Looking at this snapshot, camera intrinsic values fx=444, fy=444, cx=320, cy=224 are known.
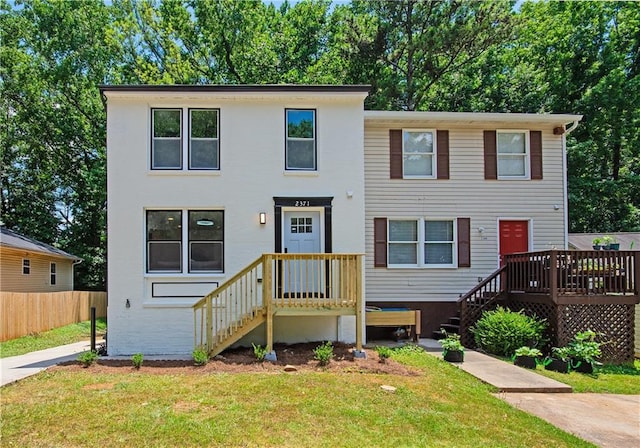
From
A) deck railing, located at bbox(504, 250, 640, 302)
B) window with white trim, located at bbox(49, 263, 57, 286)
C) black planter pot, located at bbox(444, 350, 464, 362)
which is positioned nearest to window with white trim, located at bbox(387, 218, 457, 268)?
deck railing, located at bbox(504, 250, 640, 302)

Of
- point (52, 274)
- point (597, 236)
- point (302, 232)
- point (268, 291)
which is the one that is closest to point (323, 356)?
point (268, 291)

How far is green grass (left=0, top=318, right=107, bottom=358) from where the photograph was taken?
1113 centimetres

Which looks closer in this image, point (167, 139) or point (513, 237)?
point (167, 139)

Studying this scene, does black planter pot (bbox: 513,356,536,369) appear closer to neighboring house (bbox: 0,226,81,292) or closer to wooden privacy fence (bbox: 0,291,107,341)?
wooden privacy fence (bbox: 0,291,107,341)

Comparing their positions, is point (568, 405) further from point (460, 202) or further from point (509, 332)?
point (460, 202)

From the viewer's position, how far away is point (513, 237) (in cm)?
1274

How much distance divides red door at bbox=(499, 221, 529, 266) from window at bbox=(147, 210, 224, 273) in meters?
7.89

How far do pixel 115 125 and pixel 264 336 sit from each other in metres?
5.89

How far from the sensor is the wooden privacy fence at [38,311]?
40.2 feet

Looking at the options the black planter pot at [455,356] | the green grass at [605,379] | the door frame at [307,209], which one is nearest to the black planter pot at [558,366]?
the green grass at [605,379]

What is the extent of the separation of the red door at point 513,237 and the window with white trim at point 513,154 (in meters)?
1.39

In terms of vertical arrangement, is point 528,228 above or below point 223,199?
below

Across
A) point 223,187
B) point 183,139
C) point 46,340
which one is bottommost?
point 46,340

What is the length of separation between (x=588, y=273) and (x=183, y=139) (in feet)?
32.2
